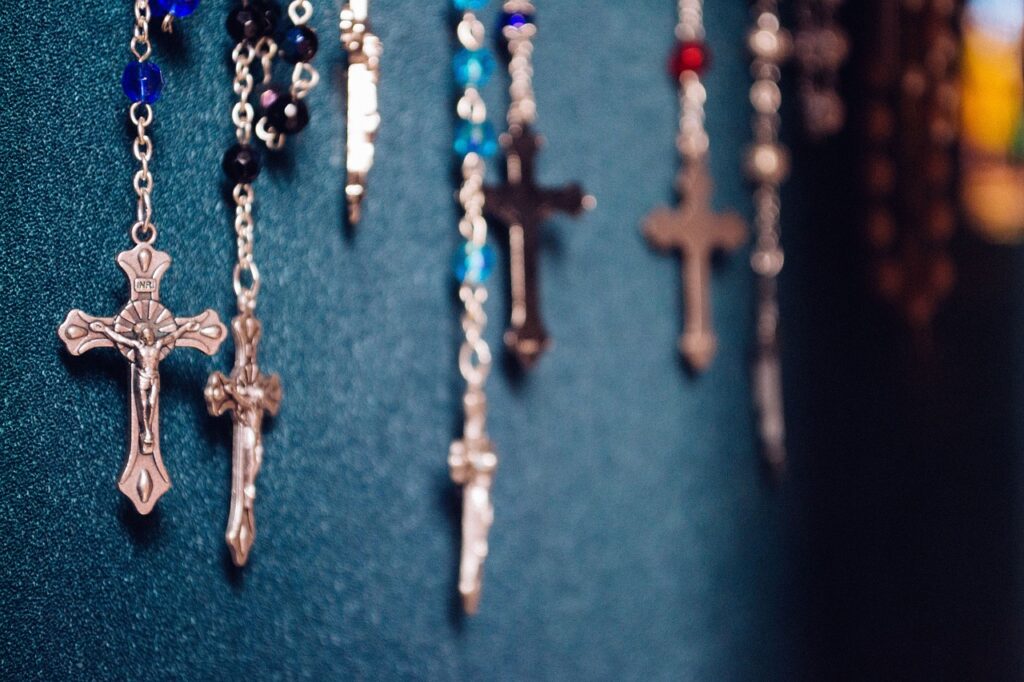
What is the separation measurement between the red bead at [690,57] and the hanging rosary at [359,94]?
19.2 inches

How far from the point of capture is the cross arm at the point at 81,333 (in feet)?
3.12

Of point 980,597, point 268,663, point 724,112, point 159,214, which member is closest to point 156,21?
point 159,214

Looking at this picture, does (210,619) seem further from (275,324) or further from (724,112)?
(724,112)

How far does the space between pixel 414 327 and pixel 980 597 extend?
1100 millimetres

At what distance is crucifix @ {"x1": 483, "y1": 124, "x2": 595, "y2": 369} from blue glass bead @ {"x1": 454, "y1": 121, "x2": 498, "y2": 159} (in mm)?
44

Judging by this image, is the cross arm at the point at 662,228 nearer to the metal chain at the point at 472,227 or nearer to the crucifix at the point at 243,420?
the metal chain at the point at 472,227

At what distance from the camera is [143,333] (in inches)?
38.6

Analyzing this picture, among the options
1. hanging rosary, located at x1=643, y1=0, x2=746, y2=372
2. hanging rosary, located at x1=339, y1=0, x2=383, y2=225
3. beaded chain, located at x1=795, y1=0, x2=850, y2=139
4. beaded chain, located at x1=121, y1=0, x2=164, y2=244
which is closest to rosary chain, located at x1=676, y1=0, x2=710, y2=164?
hanging rosary, located at x1=643, y1=0, x2=746, y2=372

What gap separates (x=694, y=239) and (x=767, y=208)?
0.54 feet

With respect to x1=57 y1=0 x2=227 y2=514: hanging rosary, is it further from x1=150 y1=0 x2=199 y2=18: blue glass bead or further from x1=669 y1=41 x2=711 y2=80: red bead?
x1=669 y1=41 x2=711 y2=80: red bead

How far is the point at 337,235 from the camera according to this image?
1158 millimetres

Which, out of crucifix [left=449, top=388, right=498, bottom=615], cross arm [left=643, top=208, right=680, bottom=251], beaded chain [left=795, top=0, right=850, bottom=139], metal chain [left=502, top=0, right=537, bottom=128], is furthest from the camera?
beaded chain [left=795, top=0, right=850, bottom=139]

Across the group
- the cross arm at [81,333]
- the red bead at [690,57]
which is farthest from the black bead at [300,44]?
the red bead at [690,57]

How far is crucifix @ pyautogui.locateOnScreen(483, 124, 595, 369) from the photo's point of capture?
125cm
